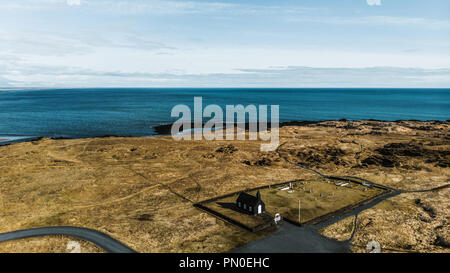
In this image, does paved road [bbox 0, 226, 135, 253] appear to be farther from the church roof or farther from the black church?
the church roof

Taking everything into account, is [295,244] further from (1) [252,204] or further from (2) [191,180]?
(2) [191,180]

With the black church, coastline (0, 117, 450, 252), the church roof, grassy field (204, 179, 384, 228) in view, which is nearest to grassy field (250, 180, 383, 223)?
grassy field (204, 179, 384, 228)

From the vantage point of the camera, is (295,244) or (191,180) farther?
(191,180)

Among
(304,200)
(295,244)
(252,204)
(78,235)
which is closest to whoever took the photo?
(295,244)

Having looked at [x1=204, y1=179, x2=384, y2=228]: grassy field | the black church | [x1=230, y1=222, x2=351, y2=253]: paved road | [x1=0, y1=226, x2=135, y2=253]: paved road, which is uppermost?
the black church

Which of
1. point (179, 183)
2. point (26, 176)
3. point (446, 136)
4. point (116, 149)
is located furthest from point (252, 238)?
point (446, 136)

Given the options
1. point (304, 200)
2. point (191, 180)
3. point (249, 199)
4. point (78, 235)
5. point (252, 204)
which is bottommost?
point (78, 235)

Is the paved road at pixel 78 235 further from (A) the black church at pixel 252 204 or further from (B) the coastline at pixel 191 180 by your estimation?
(A) the black church at pixel 252 204

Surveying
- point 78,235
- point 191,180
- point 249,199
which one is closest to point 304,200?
point 249,199

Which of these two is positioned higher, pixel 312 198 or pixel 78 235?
pixel 312 198
